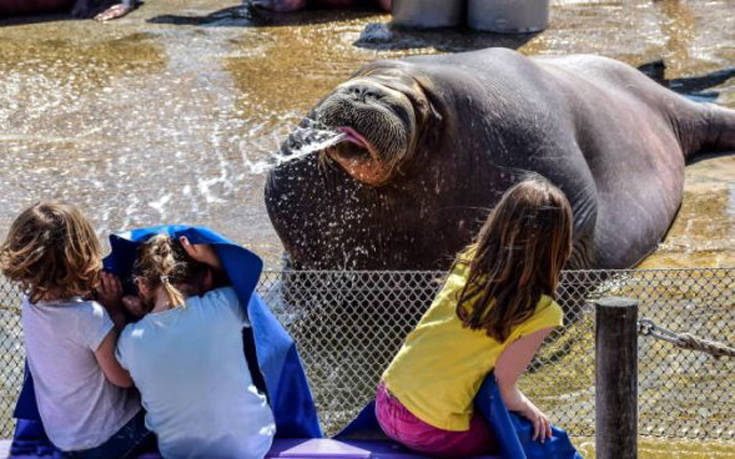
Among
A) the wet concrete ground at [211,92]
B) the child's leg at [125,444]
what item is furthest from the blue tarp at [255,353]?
the wet concrete ground at [211,92]

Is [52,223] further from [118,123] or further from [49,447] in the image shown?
[118,123]

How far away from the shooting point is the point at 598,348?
3.77 meters

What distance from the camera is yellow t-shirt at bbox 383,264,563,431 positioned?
374 cm

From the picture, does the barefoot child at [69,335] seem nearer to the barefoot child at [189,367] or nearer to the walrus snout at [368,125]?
the barefoot child at [189,367]

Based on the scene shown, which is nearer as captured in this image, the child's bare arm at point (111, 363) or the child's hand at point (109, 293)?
the child's bare arm at point (111, 363)

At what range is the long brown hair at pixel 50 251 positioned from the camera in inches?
148

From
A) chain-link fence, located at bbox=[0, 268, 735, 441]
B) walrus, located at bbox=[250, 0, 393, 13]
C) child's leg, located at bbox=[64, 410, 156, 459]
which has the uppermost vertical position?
child's leg, located at bbox=[64, 410, 156, 459]

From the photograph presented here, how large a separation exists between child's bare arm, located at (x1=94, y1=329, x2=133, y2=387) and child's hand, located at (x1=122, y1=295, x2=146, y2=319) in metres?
0.10

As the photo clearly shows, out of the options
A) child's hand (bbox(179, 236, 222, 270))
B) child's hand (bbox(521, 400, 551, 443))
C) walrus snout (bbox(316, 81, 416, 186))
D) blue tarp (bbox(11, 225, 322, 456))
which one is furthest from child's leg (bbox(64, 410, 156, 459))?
walrus snout (bbox(316, 81, 416, 186))

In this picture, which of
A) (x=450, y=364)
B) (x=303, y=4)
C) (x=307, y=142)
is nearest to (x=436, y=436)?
(x=450, y=364)

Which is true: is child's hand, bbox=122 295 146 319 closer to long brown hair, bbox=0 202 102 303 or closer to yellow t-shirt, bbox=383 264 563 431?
long brown hair, bbox=0 202 102 303

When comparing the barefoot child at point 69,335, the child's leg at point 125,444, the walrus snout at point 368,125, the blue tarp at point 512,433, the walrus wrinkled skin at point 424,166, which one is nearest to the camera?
the blue tarp at point 512,433

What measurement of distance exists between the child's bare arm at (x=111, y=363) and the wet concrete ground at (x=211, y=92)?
9.05 feet

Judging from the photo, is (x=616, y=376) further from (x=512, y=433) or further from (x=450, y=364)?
(x=450, y=364)
